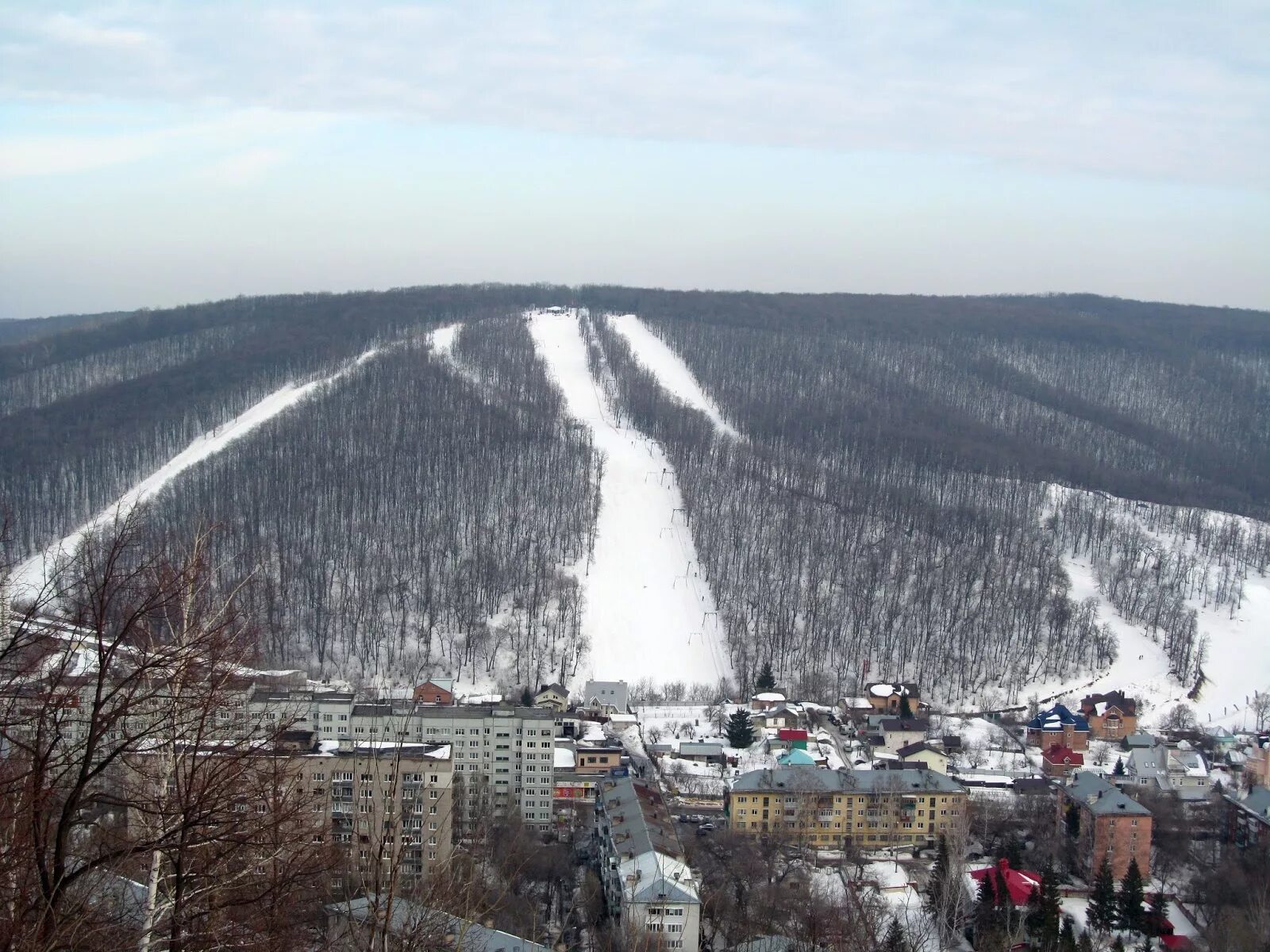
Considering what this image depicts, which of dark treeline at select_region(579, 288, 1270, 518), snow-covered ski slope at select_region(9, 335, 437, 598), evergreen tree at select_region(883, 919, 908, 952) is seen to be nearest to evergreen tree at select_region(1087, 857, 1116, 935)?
evergreen tree at select_region(883, 919, 908, 952)

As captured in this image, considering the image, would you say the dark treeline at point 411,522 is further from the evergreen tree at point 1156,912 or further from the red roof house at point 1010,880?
the evergreen tree at point 1156,912

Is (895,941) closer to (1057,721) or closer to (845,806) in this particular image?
(845,806)

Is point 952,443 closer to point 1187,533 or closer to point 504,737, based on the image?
point 1187,533

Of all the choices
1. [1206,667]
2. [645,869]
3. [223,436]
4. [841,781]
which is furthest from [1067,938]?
[223,436]

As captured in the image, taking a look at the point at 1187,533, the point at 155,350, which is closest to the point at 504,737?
the point at 1187,533

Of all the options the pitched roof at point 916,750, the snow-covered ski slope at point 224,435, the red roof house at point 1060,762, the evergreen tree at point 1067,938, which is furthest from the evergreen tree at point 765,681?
the snow-covered ski slope at point 224,435

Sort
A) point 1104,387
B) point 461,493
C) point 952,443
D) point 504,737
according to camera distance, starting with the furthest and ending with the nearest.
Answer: point 1104,387, point 952,443, point 461,493, point 504,737
